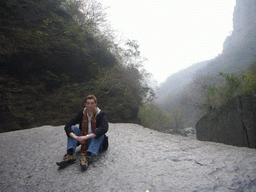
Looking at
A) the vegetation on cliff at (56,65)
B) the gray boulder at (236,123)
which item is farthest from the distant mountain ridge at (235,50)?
the vegetation on cliff at (56,65)

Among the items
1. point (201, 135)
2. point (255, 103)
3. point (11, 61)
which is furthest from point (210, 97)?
point (11, 61)

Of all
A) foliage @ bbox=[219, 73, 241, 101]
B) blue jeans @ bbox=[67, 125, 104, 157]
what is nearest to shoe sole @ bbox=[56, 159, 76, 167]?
blue jeans @ bbox=[67, 125, 104, 157]

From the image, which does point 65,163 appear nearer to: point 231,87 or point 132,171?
point 132,171

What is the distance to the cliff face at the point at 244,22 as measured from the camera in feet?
144

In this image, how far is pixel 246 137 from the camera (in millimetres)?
6922

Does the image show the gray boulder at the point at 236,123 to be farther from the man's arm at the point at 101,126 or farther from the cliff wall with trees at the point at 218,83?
the man's arm at the point at 101,126

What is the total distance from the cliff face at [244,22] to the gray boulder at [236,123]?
49068mm

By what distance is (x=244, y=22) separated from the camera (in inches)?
2035

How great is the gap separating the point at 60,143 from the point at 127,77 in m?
7.34

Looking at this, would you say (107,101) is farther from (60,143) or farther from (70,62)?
(60,143)

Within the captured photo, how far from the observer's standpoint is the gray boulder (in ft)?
22.1

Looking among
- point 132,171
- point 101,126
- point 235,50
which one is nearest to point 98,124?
point 101,126

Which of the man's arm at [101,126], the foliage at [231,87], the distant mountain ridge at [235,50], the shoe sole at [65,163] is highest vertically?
the distant mountain ridge at [235,50]

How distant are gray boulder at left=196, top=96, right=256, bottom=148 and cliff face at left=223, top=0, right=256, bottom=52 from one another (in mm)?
49068
